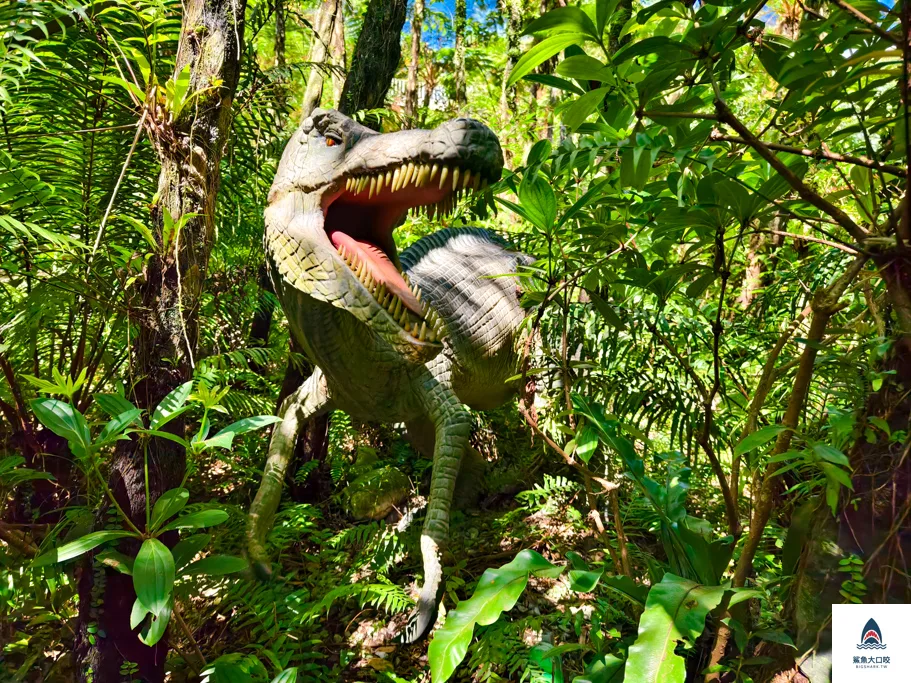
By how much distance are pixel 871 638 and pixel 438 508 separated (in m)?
1.52

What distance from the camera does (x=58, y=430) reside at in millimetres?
1284

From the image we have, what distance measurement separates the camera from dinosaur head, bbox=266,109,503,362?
172 cm

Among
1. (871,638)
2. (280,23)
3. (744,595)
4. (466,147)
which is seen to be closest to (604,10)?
(466,147)

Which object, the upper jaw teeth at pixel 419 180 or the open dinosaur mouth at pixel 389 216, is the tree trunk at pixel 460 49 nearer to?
the open dinosaur mouth at pixel 389 216

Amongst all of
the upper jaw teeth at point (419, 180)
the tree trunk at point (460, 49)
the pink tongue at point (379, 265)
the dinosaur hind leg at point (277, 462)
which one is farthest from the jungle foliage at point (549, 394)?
the tree trunk at point (460, 49)

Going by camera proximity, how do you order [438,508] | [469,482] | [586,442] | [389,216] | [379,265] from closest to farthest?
[586,442] < [379,265] < [389,216] < [438,508] < [469,482]

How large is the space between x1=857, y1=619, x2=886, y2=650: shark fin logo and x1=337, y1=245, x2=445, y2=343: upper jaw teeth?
47.4 inches

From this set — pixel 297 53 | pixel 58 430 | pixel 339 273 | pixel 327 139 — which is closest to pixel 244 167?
pixel 327 139

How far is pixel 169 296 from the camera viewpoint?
65.4 inches

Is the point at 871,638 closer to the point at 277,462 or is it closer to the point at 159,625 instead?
the point at 159,625

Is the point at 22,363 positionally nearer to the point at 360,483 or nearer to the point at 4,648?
the point at 4,648

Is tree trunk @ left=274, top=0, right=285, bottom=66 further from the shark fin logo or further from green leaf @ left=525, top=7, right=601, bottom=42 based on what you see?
the shark fin logo

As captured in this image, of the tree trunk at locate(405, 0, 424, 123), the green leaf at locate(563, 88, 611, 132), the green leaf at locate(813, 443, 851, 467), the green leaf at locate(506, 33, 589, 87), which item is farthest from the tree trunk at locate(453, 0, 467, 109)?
the green leaf at locate(813, 443, 851, 467)

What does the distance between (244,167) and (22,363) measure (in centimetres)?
136
